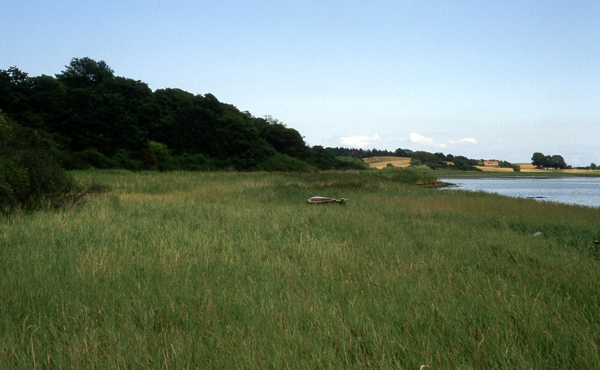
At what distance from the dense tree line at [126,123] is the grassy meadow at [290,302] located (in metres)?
33.6

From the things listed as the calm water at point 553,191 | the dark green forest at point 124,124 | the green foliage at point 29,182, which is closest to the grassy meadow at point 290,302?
the green foliage at point 29,182

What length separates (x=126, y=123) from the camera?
4419 cm

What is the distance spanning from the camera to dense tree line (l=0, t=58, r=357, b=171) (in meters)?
40.9

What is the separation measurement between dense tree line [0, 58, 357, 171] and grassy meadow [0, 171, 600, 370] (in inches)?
1323

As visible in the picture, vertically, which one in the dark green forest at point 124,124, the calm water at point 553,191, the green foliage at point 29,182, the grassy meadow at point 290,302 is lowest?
the calm water at point 553,191

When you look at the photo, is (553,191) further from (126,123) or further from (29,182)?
(126,123)

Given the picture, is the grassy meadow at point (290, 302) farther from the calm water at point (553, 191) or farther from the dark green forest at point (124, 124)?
the dark green forest at point (124, 124)

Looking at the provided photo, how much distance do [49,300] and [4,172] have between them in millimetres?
7126

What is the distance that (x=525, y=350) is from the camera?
2.47 m

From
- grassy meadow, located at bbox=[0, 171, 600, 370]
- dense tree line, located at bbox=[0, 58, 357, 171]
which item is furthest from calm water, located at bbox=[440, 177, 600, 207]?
dense tree line, located at bbox=[0, 58, 357, 171]

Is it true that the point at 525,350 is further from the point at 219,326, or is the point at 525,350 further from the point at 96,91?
the point at 96,91

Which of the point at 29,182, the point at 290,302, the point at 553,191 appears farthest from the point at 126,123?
the point at 290,302

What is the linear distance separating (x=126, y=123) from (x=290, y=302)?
46.6 meters

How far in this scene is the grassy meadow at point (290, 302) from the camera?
246cm
